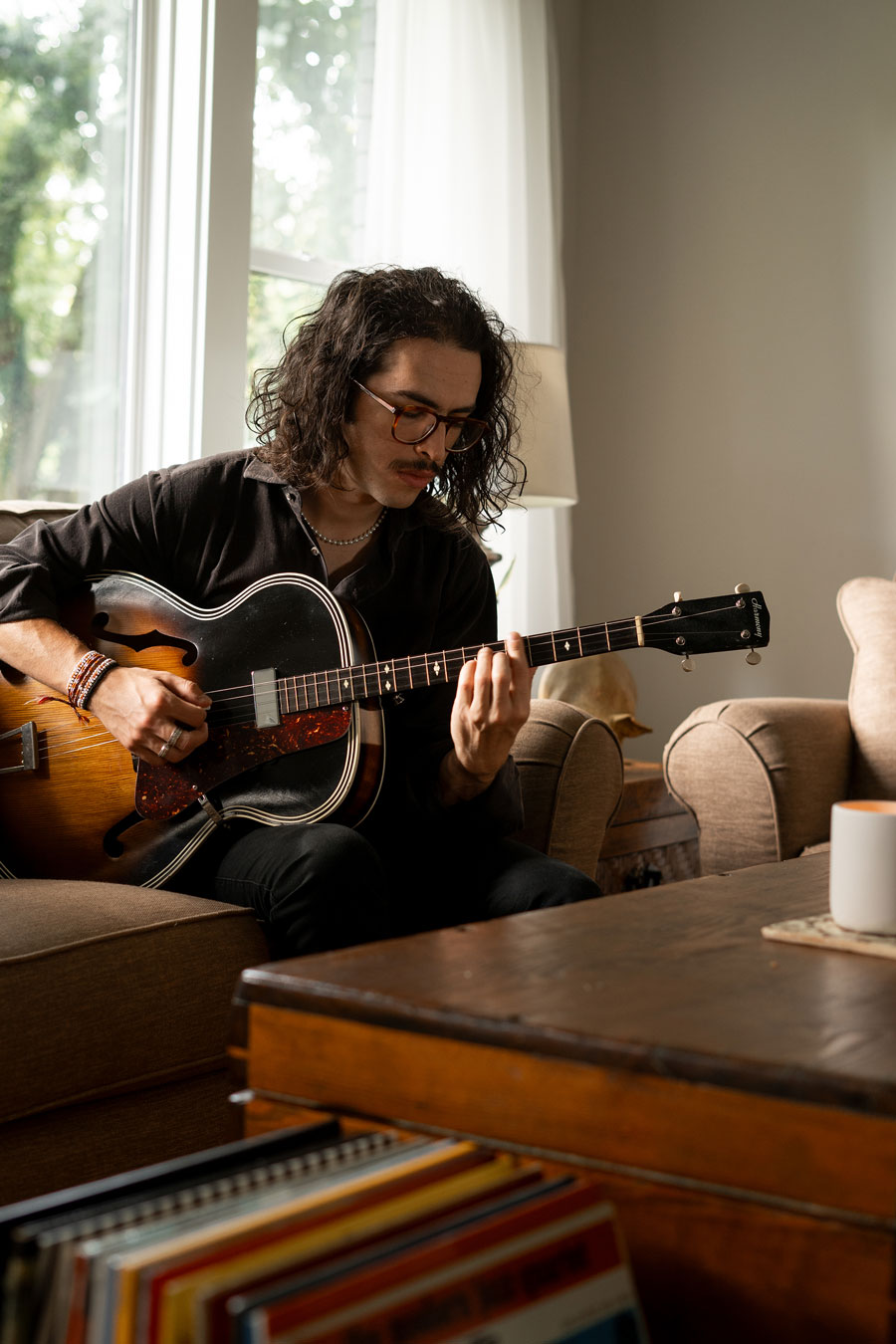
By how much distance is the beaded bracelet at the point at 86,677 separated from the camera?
1438 mm

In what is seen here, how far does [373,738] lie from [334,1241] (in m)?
0.86

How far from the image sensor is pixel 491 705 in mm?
1348

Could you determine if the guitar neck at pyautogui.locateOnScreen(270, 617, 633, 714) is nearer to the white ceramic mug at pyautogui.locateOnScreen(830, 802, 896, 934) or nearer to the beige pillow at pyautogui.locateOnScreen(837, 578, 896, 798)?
the white ceramic mug at pyautogui.locateOnScreen(830, 802, 896, 934)

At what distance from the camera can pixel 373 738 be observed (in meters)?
1.36

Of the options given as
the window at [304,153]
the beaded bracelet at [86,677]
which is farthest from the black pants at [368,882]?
the window at [304,153]

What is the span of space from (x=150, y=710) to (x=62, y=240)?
139cm

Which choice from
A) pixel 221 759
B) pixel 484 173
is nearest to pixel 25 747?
pixel 221 759

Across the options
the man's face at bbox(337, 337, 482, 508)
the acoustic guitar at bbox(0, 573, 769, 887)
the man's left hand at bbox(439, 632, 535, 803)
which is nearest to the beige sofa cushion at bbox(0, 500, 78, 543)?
the acoustic guitar at bbox(0, 573, 769, 887)

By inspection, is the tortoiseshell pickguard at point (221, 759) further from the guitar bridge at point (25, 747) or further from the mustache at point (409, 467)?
the mustache at point (409, 467)

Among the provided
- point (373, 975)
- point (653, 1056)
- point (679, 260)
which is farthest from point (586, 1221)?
point (679, 260)

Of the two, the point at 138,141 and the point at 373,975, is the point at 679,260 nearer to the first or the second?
the point at 138,141

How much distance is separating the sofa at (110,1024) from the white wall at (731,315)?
208cm

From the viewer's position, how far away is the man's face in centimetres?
154

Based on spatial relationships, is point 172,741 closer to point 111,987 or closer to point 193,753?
point 193,753
